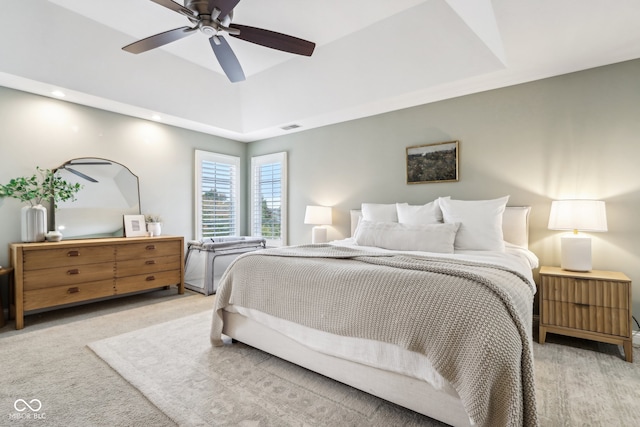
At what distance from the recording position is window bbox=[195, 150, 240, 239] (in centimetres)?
496

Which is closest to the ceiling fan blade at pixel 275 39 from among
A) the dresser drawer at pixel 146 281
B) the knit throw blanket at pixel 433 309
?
the knit throw blanket at pixel 433 309

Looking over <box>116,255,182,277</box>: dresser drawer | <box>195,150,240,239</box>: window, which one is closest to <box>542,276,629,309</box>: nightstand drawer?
<box>116,255,182,277</box>: dresser drawer

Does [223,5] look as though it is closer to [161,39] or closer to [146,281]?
[161,39]

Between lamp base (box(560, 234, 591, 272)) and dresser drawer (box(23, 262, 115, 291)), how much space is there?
454cm

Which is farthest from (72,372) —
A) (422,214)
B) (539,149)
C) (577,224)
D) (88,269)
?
(539,149)

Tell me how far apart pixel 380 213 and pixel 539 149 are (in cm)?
170

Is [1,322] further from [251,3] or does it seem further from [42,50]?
[251,3]

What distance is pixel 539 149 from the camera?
305cm

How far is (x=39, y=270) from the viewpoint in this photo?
118 inches

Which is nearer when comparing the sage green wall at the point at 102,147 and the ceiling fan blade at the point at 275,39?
the ceiling fan blade at the point at 275,39

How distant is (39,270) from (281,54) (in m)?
3.34

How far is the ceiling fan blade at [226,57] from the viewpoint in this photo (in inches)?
97.0

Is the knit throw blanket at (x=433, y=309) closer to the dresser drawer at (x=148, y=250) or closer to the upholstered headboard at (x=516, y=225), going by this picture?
the upholstered headboard at (x=516, y=225)

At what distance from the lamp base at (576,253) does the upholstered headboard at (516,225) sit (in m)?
0.35
